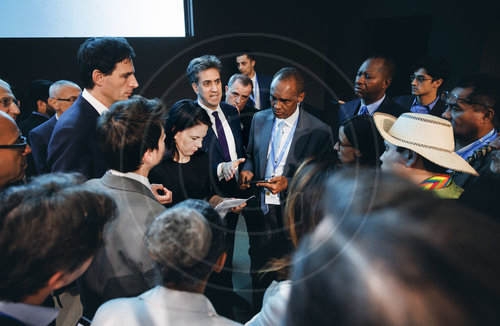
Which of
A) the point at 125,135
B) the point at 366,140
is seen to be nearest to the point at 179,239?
the point at 125,135

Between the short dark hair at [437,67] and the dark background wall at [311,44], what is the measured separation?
0.98 ft

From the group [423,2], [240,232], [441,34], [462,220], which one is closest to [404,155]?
[462,220]

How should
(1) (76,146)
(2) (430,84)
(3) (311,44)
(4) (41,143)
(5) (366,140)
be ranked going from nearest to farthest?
(1) (76,146)
(5) (366,140)
(4) (41,143)
(2) (430,84)
(3) (311,44)

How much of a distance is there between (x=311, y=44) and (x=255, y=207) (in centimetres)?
429

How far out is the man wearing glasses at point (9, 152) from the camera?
146 centimetres

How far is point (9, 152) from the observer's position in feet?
4.87

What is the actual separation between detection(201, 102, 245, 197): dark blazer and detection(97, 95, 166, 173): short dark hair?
44.2 inches

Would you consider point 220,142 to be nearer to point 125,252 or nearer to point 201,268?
point 125,252

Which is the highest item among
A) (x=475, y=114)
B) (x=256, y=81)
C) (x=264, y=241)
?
(x=256, y=81)

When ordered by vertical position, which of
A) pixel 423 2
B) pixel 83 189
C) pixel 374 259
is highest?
pixel 423 2

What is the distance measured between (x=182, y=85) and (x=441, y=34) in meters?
4.14

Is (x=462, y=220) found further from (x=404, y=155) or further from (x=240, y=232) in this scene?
(x=240, y=232)

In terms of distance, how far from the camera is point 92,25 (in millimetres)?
3871

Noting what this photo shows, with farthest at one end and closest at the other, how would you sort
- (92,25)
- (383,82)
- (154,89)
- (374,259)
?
(154,89)
(92,25)
(383,82)
(374,259)
